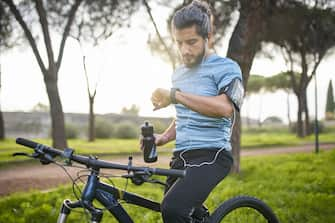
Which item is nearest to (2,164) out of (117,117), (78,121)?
(78,121)

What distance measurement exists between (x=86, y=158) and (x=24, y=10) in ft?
40.9

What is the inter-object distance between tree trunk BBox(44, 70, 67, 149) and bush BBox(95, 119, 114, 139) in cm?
1228

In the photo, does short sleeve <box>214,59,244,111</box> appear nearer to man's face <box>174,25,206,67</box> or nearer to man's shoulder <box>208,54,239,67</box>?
man's shoulder <box>208,54,239,67</box>

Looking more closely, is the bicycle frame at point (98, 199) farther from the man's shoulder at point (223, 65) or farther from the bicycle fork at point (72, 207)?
the man's shoulder at point (223, 65)

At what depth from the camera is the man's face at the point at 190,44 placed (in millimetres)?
2410

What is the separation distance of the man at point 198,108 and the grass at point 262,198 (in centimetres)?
289

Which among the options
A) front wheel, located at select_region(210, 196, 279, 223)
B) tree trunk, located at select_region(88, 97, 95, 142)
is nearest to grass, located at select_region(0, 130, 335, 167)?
tree trunk, located at select_region(88, 97, 95, 142)

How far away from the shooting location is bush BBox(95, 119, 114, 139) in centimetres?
2567

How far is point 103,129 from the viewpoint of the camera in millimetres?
25828

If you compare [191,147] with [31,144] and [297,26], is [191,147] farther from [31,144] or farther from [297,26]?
[297,26]

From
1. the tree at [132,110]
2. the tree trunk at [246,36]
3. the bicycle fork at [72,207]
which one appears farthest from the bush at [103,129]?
the bicycle fork at [72,207]

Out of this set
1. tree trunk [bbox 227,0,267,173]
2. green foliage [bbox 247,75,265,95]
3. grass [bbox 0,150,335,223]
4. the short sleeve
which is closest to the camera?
the short sleeve

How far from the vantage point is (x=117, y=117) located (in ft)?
92.3

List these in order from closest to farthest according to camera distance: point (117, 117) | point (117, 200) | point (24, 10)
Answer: point (117, 200)
point (24, 10)
point (117, 117)
